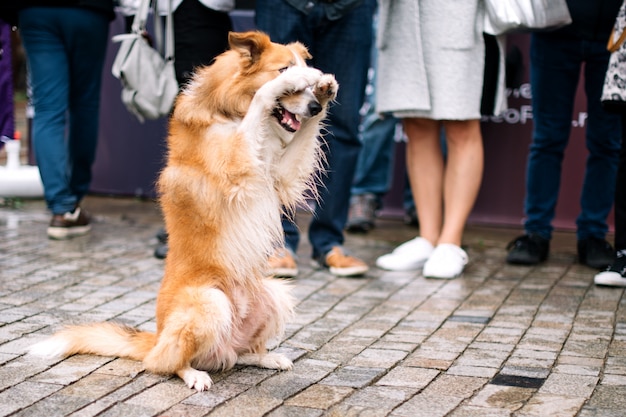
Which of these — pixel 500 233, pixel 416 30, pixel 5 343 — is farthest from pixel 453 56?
pixel 5 343

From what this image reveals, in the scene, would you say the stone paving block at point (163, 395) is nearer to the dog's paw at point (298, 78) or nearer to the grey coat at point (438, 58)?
the dog's paw at point (298, 78)

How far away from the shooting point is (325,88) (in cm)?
369

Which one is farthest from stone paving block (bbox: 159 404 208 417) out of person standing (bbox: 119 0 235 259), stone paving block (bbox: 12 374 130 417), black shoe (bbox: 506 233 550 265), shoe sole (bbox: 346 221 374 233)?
shoe sole (bbox: 346 221 374 233)

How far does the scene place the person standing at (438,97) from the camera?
5.59 metres

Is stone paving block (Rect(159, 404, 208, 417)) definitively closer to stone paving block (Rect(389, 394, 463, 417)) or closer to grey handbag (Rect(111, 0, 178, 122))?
stone paving block (Rect(389, 394, 463, 417))

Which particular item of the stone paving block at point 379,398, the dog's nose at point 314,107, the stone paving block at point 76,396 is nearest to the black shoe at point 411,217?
the dog's nose at point 314,107

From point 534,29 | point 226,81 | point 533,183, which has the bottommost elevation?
point 533,183

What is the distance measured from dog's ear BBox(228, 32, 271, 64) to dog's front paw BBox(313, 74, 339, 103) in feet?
0.94

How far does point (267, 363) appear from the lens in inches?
151

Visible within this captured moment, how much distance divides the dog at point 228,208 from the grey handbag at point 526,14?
2.01 m

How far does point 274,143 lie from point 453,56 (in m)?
2.18

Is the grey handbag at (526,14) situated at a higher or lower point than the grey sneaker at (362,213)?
higher

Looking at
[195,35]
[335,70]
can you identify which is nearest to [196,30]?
[195,35]

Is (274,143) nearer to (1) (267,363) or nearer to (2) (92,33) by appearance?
(1) (267,363)
